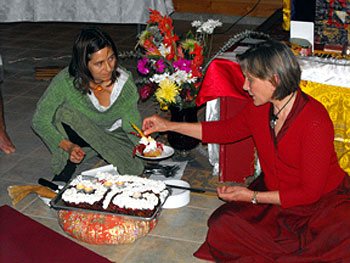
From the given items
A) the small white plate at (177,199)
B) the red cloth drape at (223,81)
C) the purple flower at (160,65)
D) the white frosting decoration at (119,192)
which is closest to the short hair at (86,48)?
the purple flower at (160,65)

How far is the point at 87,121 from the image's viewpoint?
3.08 m

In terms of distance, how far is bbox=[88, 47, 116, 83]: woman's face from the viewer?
2967mm

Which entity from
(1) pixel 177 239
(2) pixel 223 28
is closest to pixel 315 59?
(1) pixel 177 239

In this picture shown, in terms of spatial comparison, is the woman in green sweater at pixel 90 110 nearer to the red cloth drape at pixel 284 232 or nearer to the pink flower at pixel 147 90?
the pink flower at pixel 147 90

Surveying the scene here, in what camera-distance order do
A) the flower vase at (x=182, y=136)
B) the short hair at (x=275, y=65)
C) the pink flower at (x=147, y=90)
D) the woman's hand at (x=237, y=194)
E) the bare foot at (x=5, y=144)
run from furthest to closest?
the bare foot at (x=5, y=144), the flower vase at (x=182, y=136), the pink flower at (x=147, y=90), the woman's hand at (x=237, y=194), the short hair at (x=275, y=65)

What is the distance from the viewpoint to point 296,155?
92.3 inches

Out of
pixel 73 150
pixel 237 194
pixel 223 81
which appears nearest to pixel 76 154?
pixel 73 150

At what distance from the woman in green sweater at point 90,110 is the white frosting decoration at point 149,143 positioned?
0.12 m

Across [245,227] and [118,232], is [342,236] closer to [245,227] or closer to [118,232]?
[245,227]

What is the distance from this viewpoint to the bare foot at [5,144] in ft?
12.2

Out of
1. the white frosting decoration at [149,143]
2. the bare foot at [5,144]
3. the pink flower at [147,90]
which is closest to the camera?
the white frosting decoration at [149,143]

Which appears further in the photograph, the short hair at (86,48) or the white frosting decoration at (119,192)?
the short hair at (86,48)

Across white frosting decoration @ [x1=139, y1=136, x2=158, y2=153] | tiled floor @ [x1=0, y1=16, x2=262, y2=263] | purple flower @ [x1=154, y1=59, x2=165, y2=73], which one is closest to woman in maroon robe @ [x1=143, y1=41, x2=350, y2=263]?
tiled floor @ [x1=0, y1=16, x2=262, y2=263]

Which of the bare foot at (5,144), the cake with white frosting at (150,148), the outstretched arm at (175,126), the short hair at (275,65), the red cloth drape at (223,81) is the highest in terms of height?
the short hair at (275,65)
